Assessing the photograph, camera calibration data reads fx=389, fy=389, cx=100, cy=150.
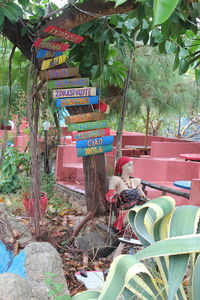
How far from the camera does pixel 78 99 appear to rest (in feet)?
12.1

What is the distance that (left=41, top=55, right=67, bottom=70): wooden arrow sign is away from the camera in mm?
3518

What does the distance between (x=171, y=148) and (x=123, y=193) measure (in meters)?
4.43

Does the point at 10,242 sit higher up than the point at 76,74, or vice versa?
the point at 76,74

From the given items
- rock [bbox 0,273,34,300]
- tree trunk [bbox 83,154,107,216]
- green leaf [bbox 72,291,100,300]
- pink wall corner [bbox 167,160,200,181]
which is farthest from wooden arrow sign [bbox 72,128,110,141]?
green leaf [bbox 72,291,100,300]

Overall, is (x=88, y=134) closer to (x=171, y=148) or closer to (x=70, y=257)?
(x=70, y=257)

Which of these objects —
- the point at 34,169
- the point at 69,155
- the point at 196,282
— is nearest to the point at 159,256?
the point at 196,282

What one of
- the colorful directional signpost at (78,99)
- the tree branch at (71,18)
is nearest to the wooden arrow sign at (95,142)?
the colorful directional signpost at (78,99)

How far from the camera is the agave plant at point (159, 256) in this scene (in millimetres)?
938

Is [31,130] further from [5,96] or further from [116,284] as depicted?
[5,96]

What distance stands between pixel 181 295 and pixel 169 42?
9.31 ft

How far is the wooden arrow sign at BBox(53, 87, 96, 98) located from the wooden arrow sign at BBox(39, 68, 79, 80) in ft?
0.48

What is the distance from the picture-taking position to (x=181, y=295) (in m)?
1.26

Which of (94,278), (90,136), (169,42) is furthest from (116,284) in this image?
(169,42)

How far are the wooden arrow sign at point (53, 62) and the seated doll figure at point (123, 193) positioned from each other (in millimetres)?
1078
